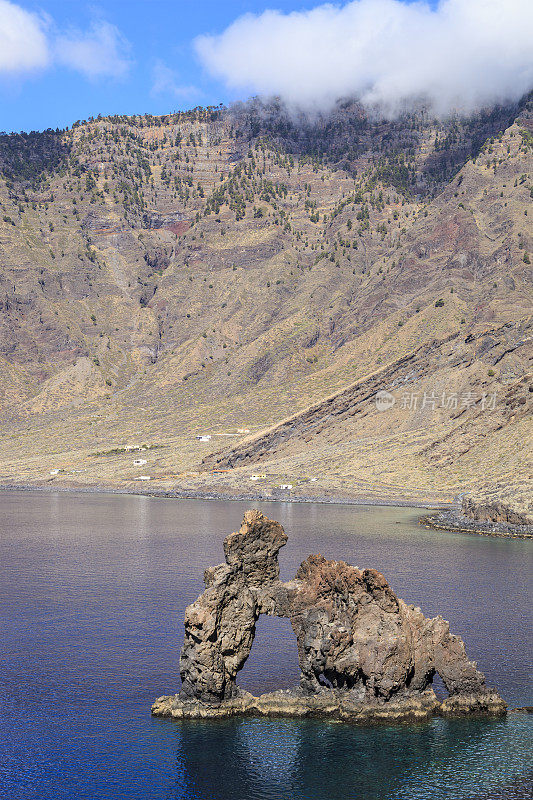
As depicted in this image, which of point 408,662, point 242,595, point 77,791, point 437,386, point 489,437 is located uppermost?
point 437,386

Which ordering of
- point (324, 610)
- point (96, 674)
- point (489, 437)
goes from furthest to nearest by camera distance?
1. point (489, 437)
2. point (96, 674)
3. point (324, 610)

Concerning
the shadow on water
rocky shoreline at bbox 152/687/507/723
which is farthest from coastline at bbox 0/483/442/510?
the shadow on water

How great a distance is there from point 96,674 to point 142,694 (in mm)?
4593

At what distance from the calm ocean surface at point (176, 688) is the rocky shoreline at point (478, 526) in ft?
58.1

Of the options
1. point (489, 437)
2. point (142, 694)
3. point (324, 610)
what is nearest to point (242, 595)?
point (324, 610)

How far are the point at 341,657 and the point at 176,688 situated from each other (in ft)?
33.1

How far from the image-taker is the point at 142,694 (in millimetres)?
47250

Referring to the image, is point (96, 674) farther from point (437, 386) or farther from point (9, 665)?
point (437, 386)

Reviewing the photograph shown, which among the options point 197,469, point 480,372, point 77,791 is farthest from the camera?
point 197,469

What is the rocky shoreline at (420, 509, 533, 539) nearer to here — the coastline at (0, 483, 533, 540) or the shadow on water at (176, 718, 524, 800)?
the coastline at (0, 483, 533, 540)

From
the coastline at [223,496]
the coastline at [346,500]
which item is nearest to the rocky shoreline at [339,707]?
the coastline at [346,500]

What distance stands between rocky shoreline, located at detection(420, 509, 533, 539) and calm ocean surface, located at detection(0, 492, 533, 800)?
17707 millimetres

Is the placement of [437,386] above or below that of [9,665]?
above

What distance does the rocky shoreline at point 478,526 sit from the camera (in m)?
114
